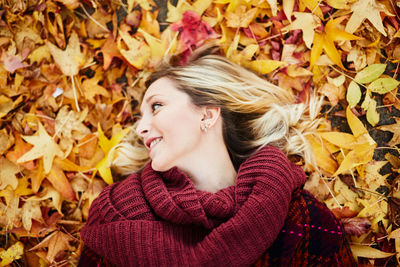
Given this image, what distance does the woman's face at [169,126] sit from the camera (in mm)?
1588

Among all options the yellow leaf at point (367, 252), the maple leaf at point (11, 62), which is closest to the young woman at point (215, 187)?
the yellow leaf at point (367, 252)

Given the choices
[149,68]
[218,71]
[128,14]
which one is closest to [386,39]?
[218,71]

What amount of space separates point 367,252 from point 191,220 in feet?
3.71

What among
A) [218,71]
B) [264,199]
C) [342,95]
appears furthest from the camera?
[342,95]

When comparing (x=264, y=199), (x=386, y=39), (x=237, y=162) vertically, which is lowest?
(x=237, y=162)

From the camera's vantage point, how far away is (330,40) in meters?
1.86

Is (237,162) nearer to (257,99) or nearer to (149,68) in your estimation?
(257,99)

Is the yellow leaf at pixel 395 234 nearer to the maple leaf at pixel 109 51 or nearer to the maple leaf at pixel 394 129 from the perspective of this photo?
the maple leaf at pixel 394 129

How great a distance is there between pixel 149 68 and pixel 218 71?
48 cm

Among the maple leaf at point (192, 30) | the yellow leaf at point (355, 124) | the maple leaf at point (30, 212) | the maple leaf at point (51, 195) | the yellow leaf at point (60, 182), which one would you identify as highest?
the maple leaf at point (192, 30)

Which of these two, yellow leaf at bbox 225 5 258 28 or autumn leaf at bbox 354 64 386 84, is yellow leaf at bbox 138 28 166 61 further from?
autumn leaf at bbox 354 64 386 84

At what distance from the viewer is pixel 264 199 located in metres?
1.45

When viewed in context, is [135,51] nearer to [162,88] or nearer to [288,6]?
[162,88]

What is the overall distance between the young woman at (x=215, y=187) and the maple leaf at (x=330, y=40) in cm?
28
